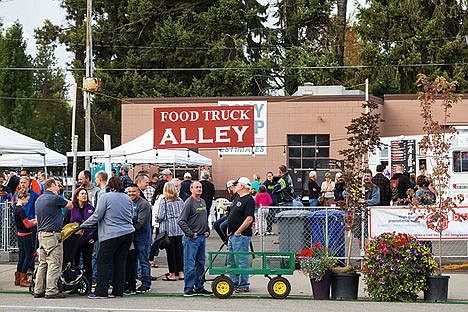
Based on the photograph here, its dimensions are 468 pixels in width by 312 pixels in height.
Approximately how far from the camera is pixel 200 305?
42.8 ft

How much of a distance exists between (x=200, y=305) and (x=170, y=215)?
2.99 metres

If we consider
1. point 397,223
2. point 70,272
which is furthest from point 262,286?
point 70,272

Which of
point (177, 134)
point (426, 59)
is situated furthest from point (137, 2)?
point (177, 134)

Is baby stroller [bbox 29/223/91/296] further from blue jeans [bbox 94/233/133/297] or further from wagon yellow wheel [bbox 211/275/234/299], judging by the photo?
wagon yellow wheel [bbox 211/275/234/299]

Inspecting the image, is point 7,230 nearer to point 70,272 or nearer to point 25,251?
point 25,251

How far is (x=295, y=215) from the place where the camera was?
17.0 m

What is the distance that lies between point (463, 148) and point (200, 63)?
25.1 meters

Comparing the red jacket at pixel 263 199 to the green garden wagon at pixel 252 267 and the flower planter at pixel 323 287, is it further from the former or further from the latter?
the flower planter at pixel 323 287

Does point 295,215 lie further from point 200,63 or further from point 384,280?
point 200,63

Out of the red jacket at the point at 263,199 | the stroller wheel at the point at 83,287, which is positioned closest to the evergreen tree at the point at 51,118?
the red jacket at the point at 263,199

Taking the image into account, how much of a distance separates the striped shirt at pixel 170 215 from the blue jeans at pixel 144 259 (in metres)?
0.93

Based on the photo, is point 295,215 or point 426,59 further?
point 426,59

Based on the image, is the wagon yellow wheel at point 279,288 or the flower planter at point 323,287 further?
the wagon yellow wheel at point 279,288

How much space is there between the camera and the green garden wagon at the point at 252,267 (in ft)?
44.7
